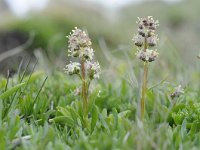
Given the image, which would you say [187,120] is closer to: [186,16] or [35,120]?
[35,120]

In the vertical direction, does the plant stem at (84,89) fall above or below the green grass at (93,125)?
above

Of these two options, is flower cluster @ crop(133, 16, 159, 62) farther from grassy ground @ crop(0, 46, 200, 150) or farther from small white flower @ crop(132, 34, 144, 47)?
grassy ground @ crop(0, 46, 200, 150)

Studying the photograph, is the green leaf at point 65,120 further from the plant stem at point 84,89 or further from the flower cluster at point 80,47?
the flower cluster at point 80,47


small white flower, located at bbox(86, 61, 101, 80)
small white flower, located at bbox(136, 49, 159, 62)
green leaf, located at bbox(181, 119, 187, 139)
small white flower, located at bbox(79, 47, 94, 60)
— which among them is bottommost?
green leaf, located at bbox(181, 119, 187, 139)

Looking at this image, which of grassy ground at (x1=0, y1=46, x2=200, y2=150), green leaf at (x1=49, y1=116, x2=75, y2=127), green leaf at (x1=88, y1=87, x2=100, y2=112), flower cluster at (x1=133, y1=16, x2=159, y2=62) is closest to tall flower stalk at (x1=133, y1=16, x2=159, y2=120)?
flower cluster at (x1=133, y1=16, x2=159, y2=62)

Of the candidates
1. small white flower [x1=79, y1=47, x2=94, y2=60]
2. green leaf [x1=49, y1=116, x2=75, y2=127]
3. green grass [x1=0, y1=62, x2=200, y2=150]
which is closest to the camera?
green grass [x1=0, y1=62, x2=200, y2=150]

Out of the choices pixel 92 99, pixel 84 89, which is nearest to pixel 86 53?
pixel 84 89

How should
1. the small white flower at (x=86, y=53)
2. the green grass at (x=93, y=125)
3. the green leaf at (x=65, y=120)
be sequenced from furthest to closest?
1. the green leaf at (x=65, y=120)
2. the small white flower at (x=86, y=53)
3. the green grass at (x=93, y=125)

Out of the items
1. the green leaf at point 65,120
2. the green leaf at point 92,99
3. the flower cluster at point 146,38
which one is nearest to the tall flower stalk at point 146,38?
the flower cluster at point 146,38
